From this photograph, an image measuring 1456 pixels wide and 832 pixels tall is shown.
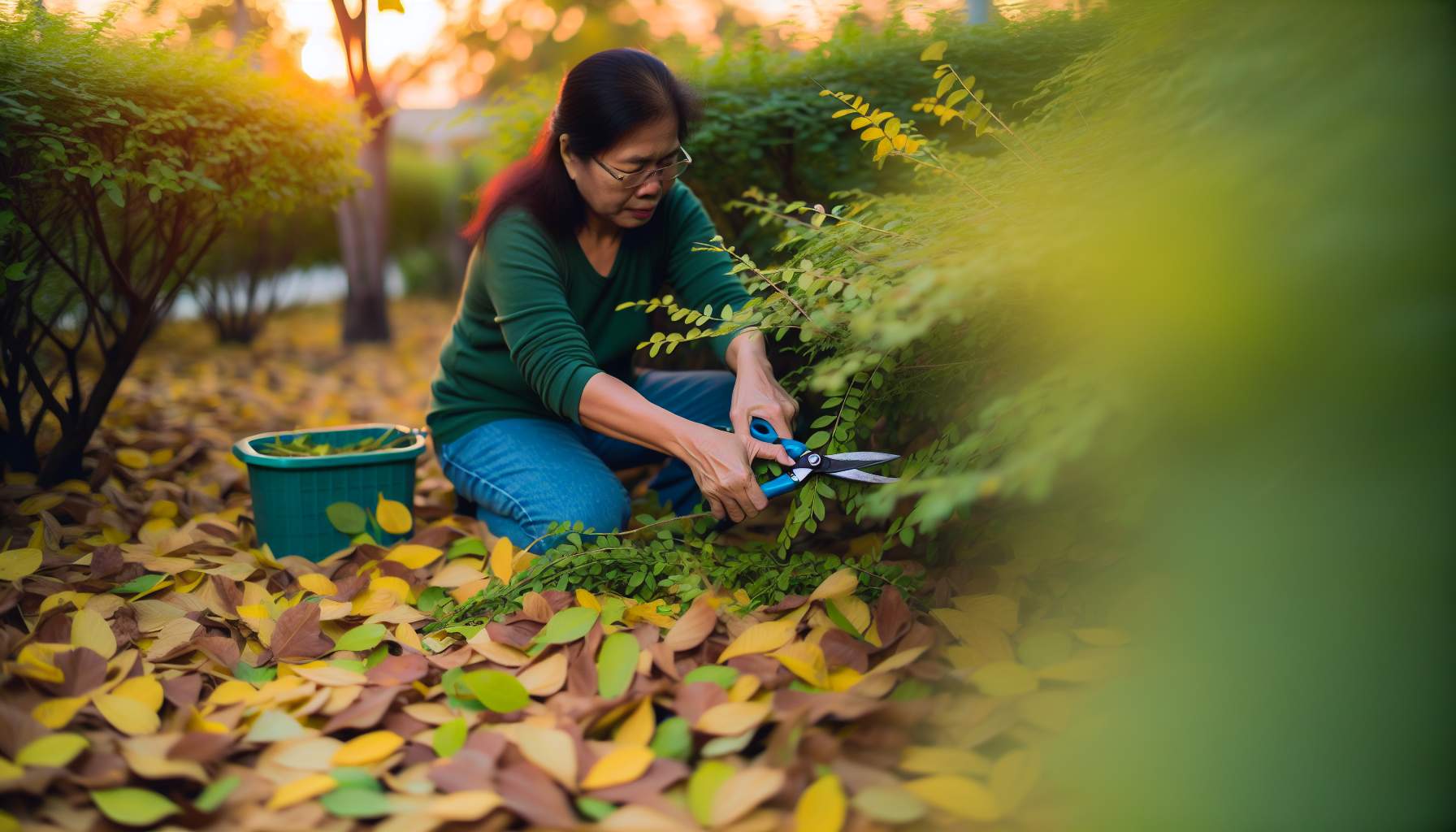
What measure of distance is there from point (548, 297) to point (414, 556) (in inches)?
25.3

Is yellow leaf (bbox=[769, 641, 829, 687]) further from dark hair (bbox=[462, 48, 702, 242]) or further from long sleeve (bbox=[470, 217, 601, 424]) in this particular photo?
dark hair (bbox=[462, 48, 702, 242])

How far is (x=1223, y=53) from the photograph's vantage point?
107cm

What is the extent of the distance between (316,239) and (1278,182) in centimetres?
742

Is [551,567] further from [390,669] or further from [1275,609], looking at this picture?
[1275,609]

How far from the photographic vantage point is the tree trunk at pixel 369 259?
19.1 feet

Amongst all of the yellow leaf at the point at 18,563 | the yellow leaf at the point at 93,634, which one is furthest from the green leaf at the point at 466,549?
the yellow leaf at the point at 18,563

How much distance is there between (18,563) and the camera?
1.79 m

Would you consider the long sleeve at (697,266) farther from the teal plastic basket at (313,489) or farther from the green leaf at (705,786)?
the green leaf at (705,786)

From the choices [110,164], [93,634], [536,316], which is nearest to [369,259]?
[110,164]

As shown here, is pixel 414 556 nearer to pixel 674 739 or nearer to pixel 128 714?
pixel 128 714

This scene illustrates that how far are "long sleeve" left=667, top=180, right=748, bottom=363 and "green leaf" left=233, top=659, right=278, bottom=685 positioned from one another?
3.73 feet

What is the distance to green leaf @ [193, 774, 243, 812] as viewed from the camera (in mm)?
1138

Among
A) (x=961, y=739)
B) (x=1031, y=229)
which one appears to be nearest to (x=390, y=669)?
(x=961, y=739)

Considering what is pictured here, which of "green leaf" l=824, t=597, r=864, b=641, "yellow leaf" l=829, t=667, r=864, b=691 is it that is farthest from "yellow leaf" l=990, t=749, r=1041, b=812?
"green leaf" l=824, t=597, r=864, b=641
